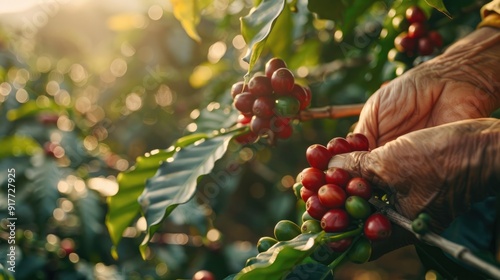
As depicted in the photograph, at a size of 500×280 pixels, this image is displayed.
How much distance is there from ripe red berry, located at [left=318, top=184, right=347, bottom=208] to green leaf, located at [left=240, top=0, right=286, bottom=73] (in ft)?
1.13

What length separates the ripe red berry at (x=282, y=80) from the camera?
4.98 ft

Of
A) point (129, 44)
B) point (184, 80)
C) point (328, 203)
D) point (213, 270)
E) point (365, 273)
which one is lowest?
point (365, 273)

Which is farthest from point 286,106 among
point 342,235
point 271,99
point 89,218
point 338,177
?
point 89,218

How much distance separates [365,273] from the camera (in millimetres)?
5086

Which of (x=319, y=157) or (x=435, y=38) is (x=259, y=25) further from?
(x=435, y=38)

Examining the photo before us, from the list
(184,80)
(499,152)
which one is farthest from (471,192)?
(184,80)

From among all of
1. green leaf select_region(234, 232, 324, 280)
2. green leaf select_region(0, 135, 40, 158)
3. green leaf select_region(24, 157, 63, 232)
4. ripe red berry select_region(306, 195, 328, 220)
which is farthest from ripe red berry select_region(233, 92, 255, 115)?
green leaf select_region(0, 135, 40, 158)

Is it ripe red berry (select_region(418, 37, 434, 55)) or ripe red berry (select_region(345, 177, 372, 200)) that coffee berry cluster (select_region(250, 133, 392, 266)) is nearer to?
ripe red berry (select_region(345, 177, 372, 200))

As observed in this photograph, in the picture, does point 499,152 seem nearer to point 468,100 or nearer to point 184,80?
point 468,100

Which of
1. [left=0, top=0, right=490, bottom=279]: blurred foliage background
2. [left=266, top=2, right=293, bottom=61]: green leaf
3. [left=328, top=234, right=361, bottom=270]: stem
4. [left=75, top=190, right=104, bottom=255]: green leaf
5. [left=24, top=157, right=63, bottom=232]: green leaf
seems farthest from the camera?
[left=75, top=190, right=104, bottom=255]: green leaf

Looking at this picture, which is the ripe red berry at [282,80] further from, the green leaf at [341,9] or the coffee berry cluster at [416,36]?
the coffee berry cluster at [416,36]

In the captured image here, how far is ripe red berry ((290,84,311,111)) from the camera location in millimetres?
1584

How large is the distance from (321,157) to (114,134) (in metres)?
3.15

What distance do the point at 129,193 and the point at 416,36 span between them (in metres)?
1.11
